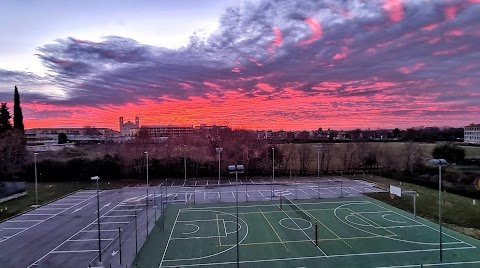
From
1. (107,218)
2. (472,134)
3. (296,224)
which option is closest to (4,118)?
(107,218)

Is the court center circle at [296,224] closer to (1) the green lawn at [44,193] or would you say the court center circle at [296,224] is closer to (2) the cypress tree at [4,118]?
(1) the green lawn at [44,193]

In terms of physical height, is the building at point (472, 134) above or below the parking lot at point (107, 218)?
above

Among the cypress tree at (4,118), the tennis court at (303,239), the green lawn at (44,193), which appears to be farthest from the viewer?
the cypress tree at (4,118)

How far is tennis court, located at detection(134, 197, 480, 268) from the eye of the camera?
2062 centimetres

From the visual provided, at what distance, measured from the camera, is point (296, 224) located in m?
28.3

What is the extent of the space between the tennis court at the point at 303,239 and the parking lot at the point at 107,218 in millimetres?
2539

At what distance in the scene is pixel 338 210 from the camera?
33.1 metres

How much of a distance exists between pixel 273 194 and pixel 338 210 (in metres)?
9.89

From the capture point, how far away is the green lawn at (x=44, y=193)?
33688 mm

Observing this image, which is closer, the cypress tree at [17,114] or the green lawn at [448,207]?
the green lawn at [448,207]

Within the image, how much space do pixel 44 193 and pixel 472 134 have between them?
11035 centimetres

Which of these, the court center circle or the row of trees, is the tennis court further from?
the row of trees

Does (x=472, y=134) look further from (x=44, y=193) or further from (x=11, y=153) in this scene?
(x=11, y=153)

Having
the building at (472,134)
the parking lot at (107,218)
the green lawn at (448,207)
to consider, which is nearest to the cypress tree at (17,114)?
the parking lot at (107,218)
